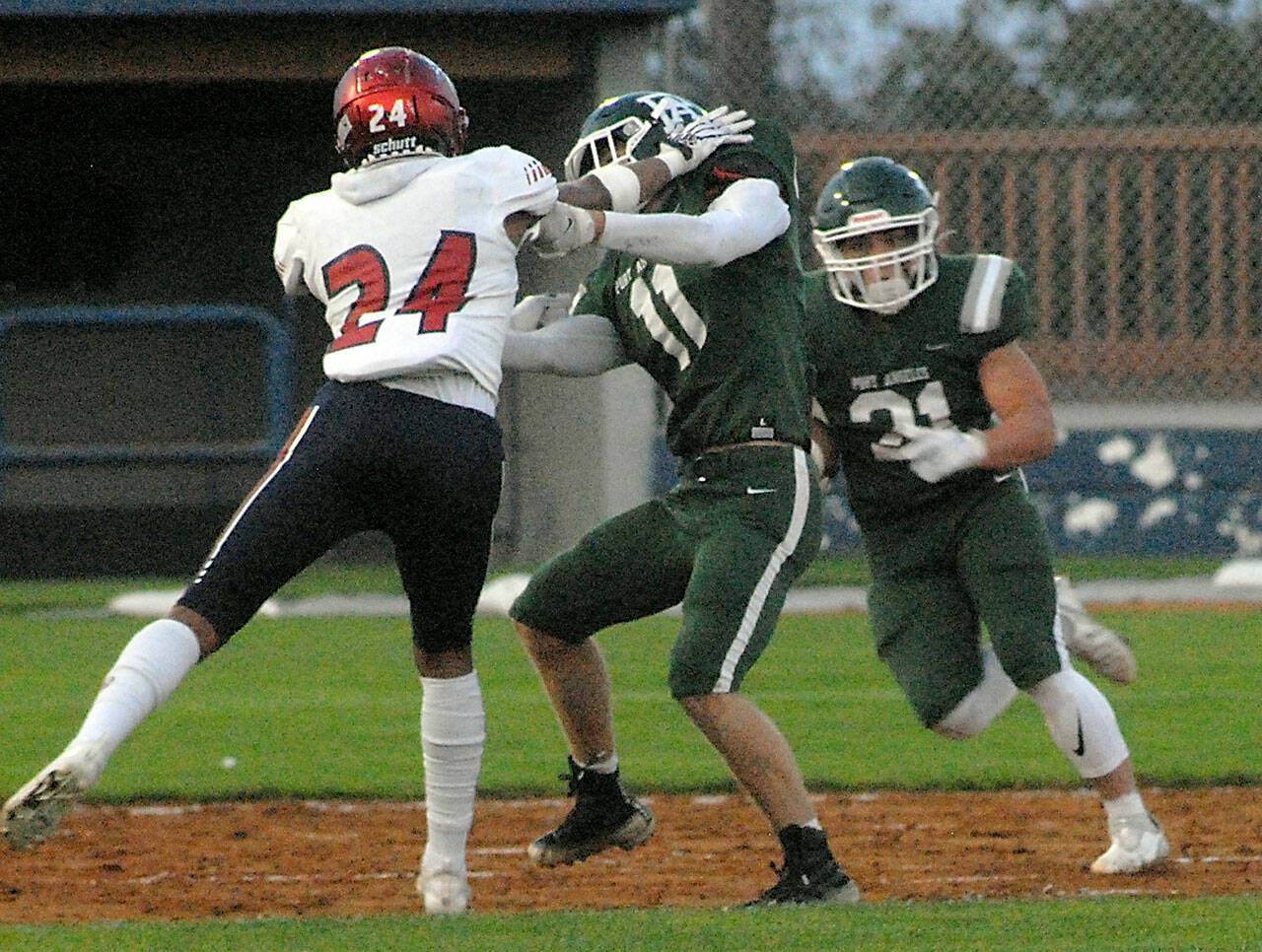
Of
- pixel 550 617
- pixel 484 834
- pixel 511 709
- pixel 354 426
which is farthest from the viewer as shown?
pixel 511 709

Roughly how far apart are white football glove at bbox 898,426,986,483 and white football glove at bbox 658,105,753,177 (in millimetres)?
825

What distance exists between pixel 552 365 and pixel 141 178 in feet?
35.7

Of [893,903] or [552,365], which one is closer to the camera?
[893,903]

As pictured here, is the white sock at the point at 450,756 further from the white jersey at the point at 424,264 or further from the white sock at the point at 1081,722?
the white sock at the point at 1081,722

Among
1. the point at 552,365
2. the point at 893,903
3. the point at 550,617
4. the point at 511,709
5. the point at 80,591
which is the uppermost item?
the point at 552,365

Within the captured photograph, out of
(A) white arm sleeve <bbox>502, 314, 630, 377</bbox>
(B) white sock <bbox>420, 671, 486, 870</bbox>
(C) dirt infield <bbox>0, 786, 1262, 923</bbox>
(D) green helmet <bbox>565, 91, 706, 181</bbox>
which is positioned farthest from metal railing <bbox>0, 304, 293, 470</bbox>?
(B) white sock <bbox>420, 671, 486, 870</bbox>

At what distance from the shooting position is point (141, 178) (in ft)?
50.9

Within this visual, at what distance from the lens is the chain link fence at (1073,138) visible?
13180 mm

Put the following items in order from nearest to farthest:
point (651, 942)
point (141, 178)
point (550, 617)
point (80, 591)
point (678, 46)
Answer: point (651, 942), point (550, 617), point (80, 591), point (678, 46), point (141, 178)

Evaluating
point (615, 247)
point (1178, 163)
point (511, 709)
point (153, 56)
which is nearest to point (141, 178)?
point (153, 56)

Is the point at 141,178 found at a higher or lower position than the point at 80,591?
higher

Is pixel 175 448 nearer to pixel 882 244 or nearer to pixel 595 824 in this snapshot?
pixel 595 824

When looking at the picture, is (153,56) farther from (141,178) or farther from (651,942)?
(651,942)

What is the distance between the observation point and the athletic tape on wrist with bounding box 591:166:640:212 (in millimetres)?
4965
